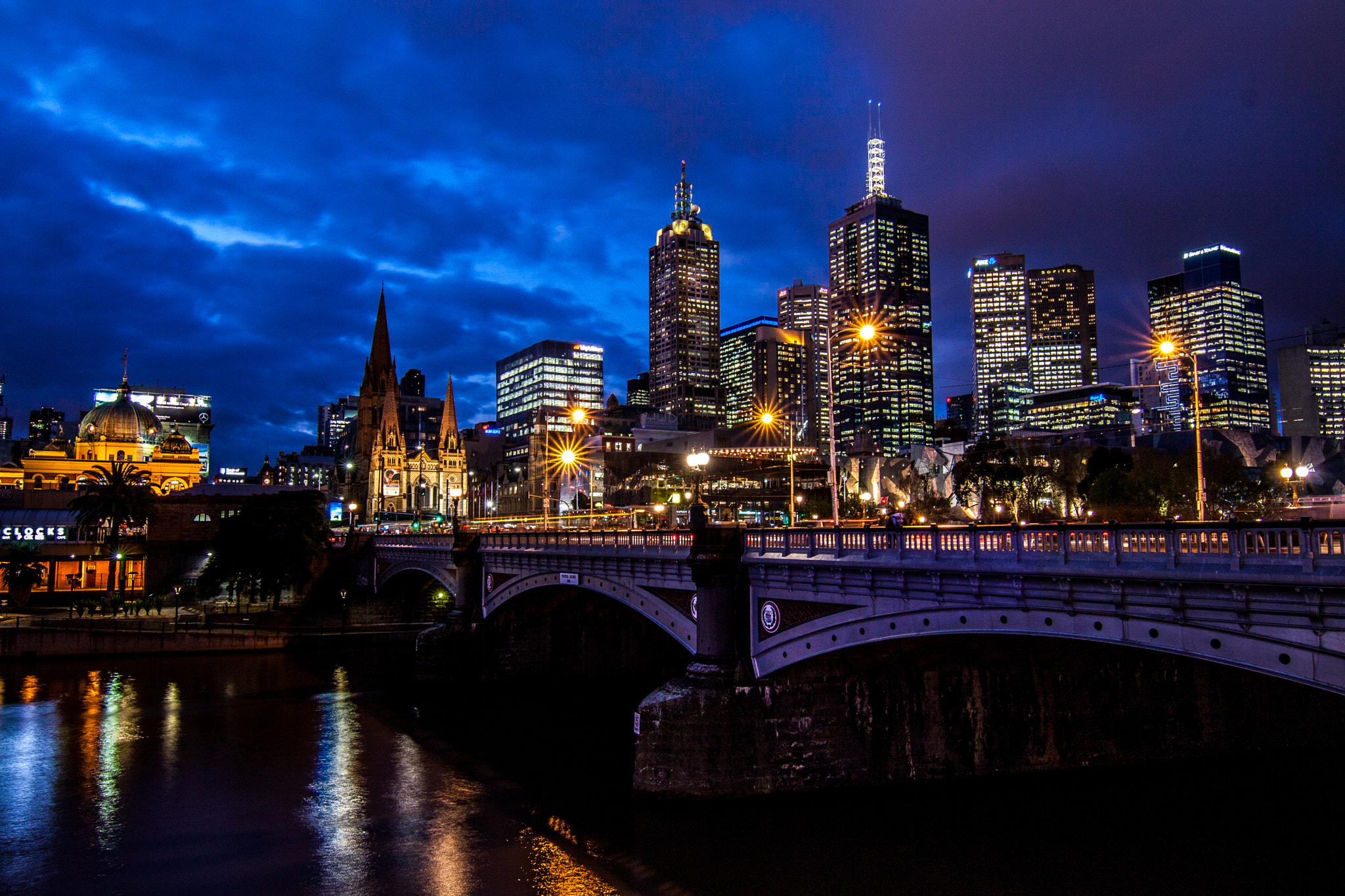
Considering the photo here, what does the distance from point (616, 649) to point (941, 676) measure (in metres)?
27.1

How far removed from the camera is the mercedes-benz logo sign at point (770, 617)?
2561 cm

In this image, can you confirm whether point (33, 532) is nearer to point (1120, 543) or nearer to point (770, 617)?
point (770, 617)

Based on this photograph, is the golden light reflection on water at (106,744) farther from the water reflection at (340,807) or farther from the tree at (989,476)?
the tree at (989,476)

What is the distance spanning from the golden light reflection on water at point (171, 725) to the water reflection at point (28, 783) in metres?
3.72

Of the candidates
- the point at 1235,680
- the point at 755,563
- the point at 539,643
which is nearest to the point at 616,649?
the point at 539,643

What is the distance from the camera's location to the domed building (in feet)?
436

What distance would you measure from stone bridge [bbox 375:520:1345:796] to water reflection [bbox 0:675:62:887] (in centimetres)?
1757

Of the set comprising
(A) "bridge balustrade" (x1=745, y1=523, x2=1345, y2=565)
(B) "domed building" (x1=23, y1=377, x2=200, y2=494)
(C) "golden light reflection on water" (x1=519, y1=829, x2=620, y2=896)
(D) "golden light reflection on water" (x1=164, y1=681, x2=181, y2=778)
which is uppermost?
(B) "domed building" (x1=23, y1=377, x2=200, y2=494)

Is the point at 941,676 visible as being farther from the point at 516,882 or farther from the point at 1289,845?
the point at 516,882

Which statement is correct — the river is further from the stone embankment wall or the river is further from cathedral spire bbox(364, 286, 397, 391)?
cathedral spire bbox(364, 286, 397, 391)

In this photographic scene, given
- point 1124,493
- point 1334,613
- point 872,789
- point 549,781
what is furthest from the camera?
point 1124,493

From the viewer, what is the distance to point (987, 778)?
28406 millimetres

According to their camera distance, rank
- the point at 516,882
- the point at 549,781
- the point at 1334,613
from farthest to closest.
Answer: the point at 549,781, the point at 516,882, the point at 1334,613

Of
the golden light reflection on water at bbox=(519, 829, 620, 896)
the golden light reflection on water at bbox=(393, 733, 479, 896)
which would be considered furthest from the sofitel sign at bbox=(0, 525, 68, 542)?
the golden light reflection on water at bbox=(519, 829, 620, 896)
